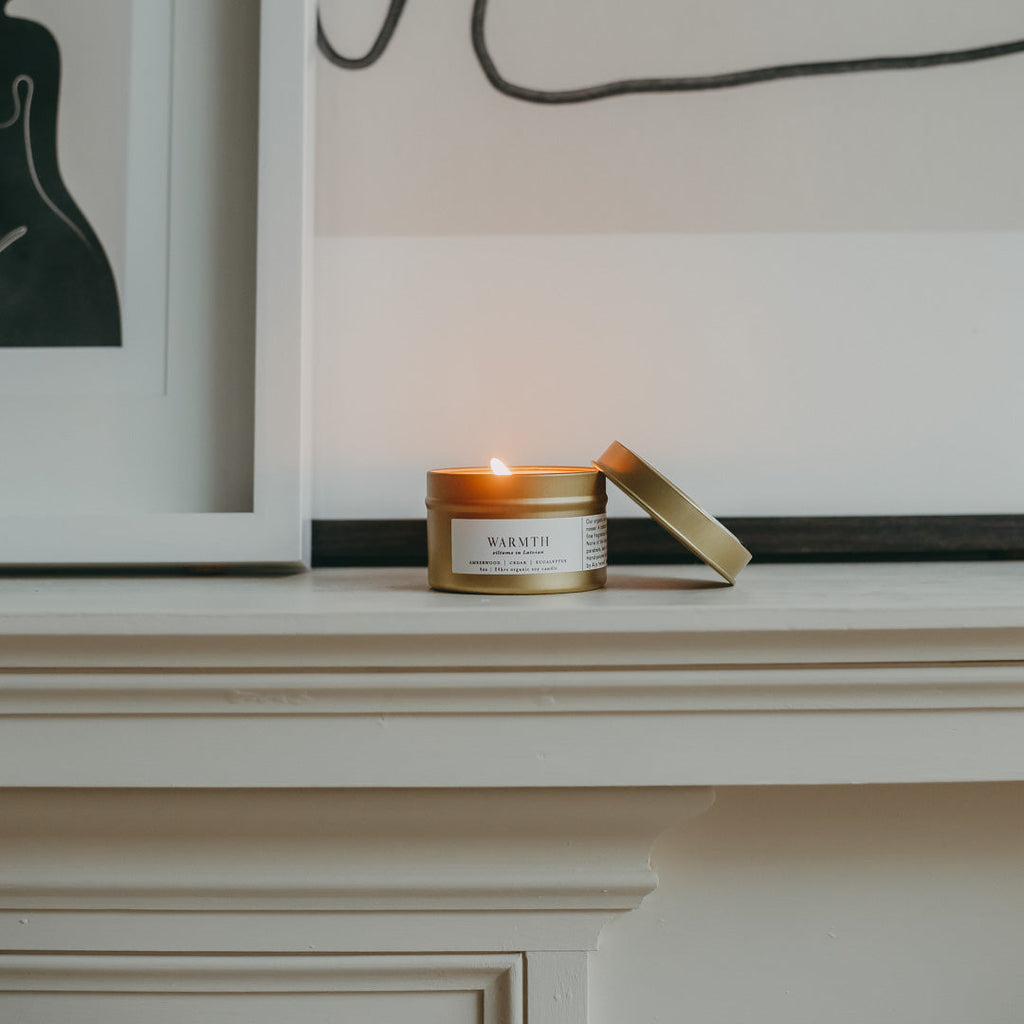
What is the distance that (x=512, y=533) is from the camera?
1.28 feet

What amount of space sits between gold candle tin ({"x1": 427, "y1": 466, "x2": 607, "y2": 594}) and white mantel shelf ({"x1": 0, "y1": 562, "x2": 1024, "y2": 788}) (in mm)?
35

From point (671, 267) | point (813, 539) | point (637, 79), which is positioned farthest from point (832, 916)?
point (637, 79)

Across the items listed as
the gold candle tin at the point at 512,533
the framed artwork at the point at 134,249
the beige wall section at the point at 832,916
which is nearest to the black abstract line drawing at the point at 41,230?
the framed artwork at the point at 134,249

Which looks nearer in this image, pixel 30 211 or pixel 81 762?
pixel 81 762

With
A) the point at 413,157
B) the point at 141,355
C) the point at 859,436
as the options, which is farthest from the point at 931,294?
the point at 141,355

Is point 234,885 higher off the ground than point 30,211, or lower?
lower

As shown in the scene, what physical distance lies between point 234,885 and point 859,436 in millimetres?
406

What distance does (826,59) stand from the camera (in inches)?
20.3

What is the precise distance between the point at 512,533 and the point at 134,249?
278mm

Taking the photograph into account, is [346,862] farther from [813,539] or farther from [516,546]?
[813,539]

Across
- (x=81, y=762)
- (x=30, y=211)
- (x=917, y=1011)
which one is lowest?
(x=917, y=1011)

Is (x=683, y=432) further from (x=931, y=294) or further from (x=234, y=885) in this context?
(x=234, y=885)

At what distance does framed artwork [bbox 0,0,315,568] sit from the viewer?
1.58 feet

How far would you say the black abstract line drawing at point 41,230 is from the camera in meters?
A: 0.49
